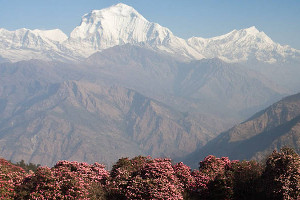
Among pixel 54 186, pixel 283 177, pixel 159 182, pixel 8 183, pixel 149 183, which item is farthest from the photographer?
pixel 8 183

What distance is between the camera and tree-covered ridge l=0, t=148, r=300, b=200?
29.8 meters

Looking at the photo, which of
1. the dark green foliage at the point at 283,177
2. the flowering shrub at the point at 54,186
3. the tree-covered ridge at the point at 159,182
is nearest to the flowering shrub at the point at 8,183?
the tree-covered ridge at the point at 159,182

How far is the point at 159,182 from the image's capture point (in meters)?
30.7

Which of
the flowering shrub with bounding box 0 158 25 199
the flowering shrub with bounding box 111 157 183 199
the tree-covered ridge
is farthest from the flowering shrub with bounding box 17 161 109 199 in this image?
the flowering shrub with bounding box 111 157 183 199

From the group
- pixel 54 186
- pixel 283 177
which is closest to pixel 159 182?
pixel 54 186

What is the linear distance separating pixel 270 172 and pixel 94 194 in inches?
676

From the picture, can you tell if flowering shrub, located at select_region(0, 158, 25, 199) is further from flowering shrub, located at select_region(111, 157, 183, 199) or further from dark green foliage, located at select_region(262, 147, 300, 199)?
dark green foliage, located at select_region(262, 147, 300, 199)

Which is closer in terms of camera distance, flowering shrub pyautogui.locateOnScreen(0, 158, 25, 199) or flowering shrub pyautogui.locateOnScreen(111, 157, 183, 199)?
flowering shrub pyautogui.locateOnScreen(0, 158, 25, 199)

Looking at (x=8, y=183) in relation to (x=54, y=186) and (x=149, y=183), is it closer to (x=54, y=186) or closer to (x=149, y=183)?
(x=54, y=186)

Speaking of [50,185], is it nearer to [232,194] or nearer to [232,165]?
[232,194]

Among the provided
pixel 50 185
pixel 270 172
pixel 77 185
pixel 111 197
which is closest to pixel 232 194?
pixel 270 172

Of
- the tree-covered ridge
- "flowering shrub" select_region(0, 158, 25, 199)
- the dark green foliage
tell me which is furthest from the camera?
the dark green foliage

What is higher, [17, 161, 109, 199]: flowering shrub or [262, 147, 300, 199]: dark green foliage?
[262, 147, 300, 199]: dark green foliage

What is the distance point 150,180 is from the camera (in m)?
30.9
